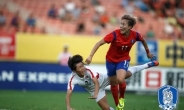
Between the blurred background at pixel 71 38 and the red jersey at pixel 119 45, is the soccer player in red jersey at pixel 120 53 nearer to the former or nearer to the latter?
the red jersey at pixel 119 45

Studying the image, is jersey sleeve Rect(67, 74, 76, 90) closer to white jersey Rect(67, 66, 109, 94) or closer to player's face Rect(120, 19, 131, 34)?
white jersey Rect(67, 66, 109, 94)

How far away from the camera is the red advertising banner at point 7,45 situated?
2381 cm

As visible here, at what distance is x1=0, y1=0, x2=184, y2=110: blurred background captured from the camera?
21312mm

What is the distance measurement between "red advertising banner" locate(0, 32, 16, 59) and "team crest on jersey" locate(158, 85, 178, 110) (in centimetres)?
1428

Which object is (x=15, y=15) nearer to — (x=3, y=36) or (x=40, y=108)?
(x=3, y=36)

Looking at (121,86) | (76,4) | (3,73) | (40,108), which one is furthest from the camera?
(76,4)

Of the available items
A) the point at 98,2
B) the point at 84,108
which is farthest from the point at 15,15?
the point at 84,108

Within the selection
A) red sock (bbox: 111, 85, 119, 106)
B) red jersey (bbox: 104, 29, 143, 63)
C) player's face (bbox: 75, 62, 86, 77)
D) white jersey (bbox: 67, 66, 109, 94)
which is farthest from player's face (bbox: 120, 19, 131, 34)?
player's face (bbox: 75, 62, 86, 77)

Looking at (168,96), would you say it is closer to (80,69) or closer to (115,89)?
(115,89)

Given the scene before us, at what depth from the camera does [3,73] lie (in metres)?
21.0

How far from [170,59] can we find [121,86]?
13.2 m

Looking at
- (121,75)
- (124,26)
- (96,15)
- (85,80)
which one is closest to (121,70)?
(121,75)

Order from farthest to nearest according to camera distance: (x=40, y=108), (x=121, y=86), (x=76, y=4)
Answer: (x=76, y=4) < (x=40, y=108) < (x=121, y=86)

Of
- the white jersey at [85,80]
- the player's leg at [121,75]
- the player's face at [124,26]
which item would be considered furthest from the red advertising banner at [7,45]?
the white jersey at [85,80]
